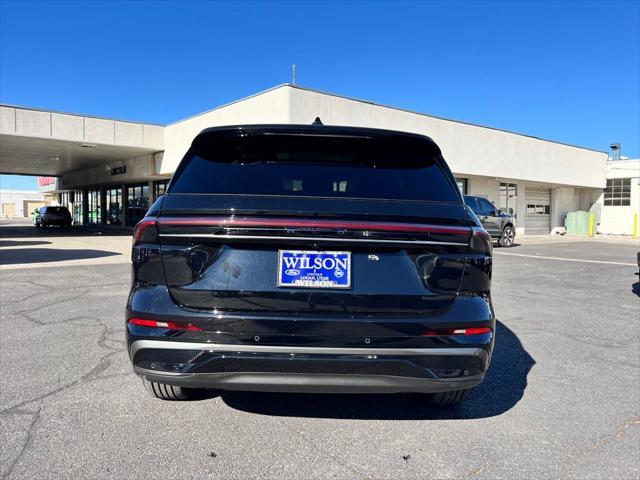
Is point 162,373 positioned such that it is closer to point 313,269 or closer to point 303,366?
point 303,366

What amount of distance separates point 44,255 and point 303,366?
13358 millimetres

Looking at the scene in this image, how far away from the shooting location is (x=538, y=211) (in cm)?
2919

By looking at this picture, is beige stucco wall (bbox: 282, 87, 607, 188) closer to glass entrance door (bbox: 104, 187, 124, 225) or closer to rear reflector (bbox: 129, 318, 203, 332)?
rear reflector (bbox: 129, 318, 203, 332)

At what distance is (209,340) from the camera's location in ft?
7.51

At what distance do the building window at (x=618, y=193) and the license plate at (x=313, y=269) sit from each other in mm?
34497

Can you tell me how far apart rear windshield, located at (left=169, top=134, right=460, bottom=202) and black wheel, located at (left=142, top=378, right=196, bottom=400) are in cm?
136

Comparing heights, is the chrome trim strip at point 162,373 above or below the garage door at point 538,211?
below

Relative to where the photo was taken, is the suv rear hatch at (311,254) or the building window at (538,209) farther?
the building window at (538,209)

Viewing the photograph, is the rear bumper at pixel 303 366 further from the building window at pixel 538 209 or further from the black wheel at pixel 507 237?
the building window at pixel 538 209

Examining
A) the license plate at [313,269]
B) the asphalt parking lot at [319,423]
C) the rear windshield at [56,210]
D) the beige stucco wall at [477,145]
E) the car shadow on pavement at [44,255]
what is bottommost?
the asphalt parking lot at [319,423]

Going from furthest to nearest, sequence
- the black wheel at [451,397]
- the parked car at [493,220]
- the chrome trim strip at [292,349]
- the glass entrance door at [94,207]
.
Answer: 1. the glass entrance door at [94,207]
2. the parked car at [493,220]
3. the black wheel at [451,397]
4. the chrome trim strip at [292,349]

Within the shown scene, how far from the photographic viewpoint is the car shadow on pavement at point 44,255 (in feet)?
38.4

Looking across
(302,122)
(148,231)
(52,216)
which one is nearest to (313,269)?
(148,231)

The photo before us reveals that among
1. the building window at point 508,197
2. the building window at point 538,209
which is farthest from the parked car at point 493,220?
the building window at point 538,209
